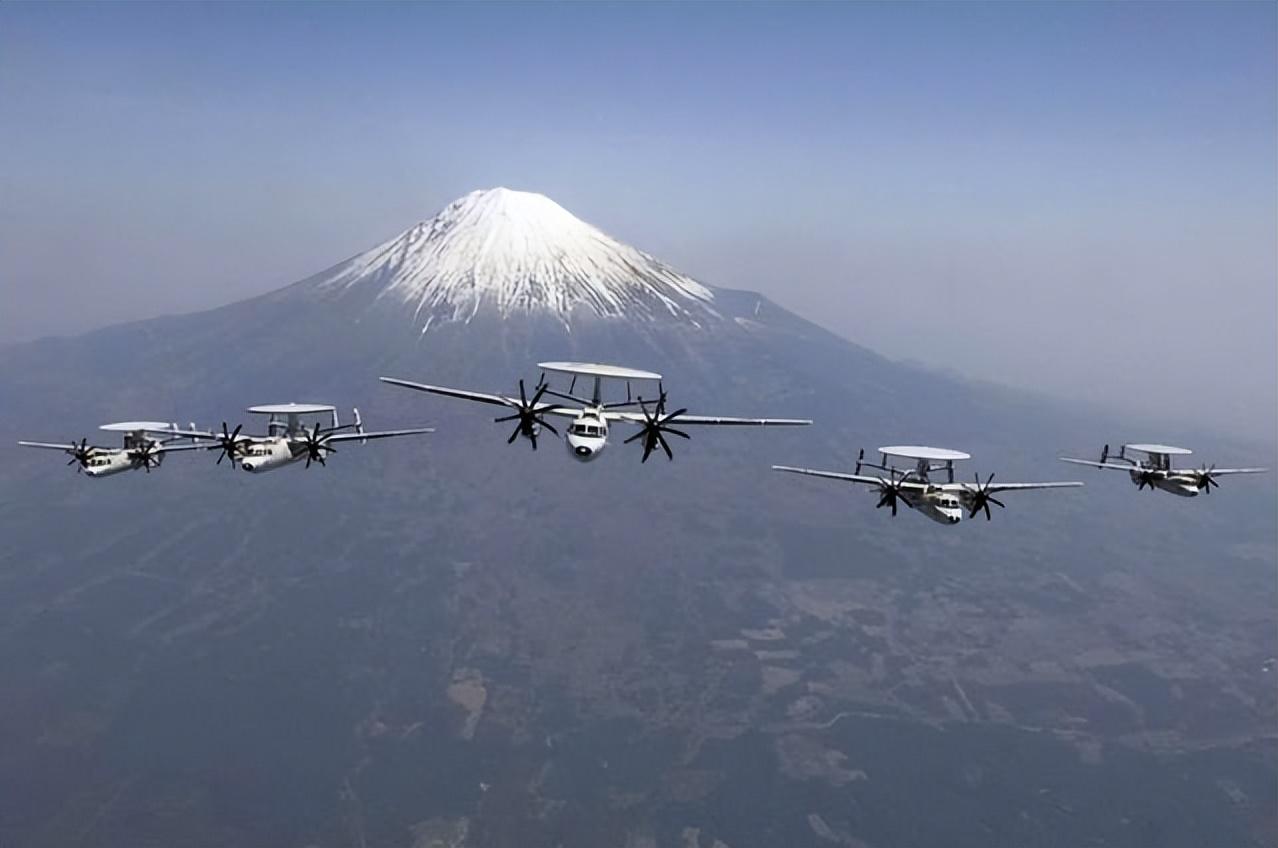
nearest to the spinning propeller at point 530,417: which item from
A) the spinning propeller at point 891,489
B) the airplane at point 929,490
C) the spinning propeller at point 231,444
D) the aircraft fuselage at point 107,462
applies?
the airplane at point 929,490

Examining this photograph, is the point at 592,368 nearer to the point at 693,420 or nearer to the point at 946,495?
the point at 693,420

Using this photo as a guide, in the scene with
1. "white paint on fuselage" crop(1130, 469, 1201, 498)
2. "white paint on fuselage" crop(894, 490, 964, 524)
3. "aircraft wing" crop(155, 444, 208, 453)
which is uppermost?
"white paint on fuselage" crop(1130, 469, 1201, 498)

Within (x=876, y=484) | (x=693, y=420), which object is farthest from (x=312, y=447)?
(x=876, y=484)

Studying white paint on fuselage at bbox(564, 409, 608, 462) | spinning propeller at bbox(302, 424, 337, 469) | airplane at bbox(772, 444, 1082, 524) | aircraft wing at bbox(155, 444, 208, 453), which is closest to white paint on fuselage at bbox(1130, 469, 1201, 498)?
airplane at bbox(772, 444, 1082, 524)

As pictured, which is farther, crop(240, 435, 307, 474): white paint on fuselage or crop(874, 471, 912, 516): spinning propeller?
crop(240, 435, 307, 474): white paint on fuselage

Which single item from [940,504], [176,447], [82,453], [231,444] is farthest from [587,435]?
[82,453]

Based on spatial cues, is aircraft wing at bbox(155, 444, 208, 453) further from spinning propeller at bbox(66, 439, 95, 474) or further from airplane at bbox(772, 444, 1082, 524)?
airplane at bbox(772, 444, 1082, 524)

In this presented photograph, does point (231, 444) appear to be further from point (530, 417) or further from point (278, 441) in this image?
point (530, 417)
